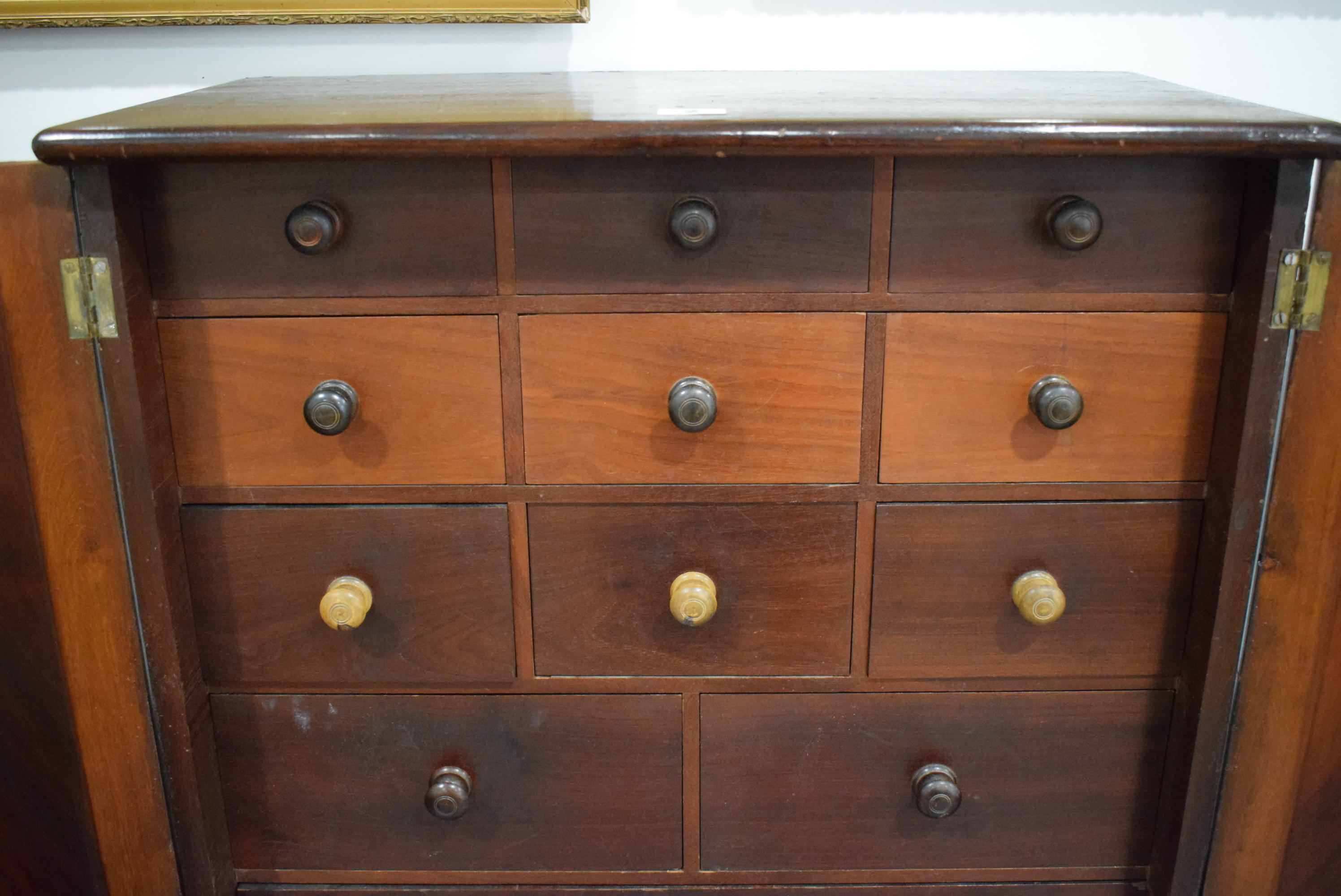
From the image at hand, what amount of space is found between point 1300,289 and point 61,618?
100 centimetres

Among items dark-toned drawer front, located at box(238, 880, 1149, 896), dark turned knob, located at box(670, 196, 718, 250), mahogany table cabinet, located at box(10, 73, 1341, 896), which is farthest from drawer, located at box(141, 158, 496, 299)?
dark-toned drawer front, located at box(238, 880, 1149, 896)

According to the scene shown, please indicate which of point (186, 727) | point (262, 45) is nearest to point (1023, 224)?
point (186, 727)

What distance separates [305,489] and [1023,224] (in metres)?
0.61

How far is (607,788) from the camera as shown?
92 centimetres

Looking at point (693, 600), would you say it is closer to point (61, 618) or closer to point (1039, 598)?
point (1039, 598)

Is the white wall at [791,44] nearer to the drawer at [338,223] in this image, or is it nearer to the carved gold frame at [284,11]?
the carved gold frame at [284,11]

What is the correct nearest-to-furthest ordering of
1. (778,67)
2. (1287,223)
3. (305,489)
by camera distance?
(1287,223) < (305,489) < (778,67)

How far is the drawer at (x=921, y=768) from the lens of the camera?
Result: 2.93 feet

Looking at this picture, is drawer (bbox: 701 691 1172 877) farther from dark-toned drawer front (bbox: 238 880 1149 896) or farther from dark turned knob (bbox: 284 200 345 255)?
dark turned knob (bbox: 284 200 345 255)

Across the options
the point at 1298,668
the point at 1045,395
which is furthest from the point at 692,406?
the point at 1298,668

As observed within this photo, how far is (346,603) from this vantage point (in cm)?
82

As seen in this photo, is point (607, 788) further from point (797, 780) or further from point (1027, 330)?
point (1027, 330)

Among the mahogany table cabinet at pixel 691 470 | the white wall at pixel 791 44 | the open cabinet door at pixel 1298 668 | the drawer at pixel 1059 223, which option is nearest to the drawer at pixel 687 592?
the mahogany table cabinet at pixel 691 470

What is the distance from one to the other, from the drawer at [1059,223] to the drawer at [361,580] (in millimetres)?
405
